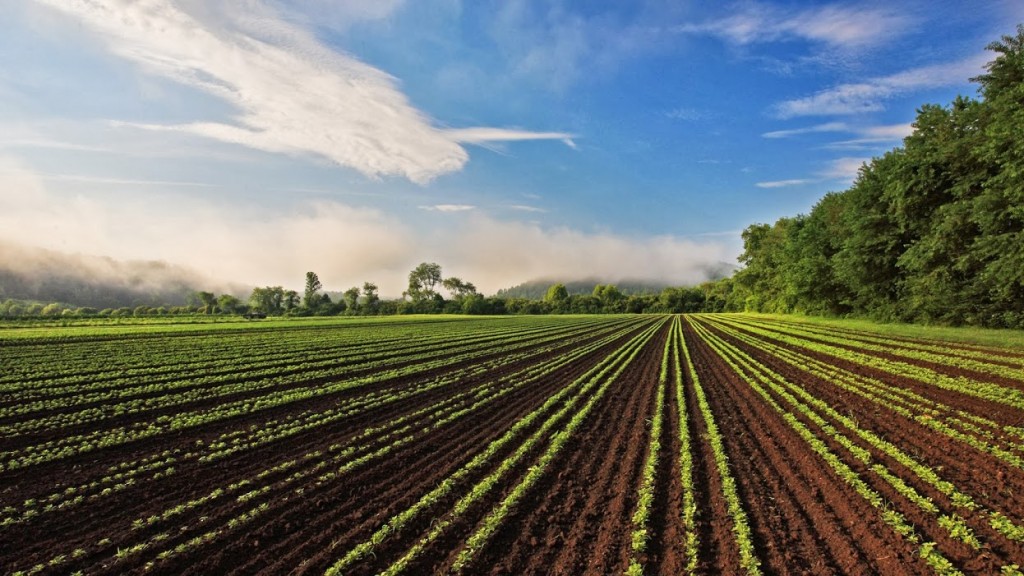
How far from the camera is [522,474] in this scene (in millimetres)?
8531

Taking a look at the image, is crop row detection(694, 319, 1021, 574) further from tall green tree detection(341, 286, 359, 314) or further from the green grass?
tall green tree detection(341, 286, 359, 314)

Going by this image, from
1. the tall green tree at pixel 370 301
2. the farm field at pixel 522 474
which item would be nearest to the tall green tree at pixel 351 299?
the tall green tree at pixel 370 301

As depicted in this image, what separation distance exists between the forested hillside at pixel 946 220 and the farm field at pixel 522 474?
12.4m

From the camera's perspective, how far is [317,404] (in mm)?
14422

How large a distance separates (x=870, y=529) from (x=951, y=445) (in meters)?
5.32

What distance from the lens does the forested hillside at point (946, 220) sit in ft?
79.9

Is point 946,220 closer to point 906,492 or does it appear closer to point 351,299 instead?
point 906,492

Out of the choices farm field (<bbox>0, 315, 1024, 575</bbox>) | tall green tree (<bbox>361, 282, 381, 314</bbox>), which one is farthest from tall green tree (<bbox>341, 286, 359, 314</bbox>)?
farm field (<bbox>0, 315, 1024, 575</bbox>)

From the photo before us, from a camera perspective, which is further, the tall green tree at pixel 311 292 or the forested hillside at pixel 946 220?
the tall green tree at pixel 311 292

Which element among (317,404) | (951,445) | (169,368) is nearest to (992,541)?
(951,445)

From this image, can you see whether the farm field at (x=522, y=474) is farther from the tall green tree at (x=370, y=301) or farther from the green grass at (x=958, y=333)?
the tall green tree at (x=370, y=301)

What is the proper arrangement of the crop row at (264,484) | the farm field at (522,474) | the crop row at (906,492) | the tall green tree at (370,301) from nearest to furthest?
the crop row at (906,492)
the farm field at (522,474)
the crop row at (264,484)
the tall green tree at (370,301)

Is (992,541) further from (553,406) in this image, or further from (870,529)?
(553,406)

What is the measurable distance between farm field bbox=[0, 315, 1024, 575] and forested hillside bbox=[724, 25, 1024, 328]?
12384 millimetres
